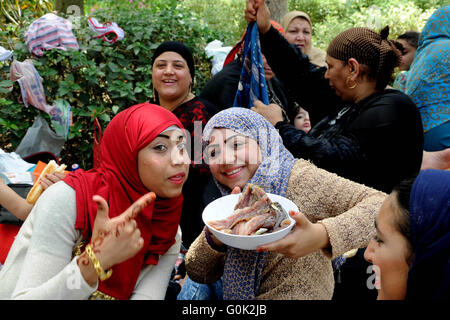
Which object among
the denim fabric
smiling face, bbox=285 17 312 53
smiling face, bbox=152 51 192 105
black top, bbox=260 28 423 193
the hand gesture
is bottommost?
the denim fabric

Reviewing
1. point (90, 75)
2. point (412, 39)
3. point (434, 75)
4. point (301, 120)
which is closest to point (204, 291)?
point (301, 120)

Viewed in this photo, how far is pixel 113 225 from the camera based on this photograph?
146 cm

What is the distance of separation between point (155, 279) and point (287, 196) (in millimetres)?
850

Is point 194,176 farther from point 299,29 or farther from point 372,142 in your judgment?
point 299,29

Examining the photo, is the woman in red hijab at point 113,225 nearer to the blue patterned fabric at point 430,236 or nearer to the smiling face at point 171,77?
the blue patterned fabric at point 430,236

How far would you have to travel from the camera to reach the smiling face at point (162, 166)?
75.2 inches

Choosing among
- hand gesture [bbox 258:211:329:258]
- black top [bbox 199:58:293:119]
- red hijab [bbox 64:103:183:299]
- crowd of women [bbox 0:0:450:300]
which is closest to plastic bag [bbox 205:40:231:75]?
black top [bbox 199:58:293:119]

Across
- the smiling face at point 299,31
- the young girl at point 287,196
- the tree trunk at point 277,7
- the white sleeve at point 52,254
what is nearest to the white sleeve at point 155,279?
the young girl at point 287,196

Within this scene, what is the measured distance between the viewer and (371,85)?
267 centimetres

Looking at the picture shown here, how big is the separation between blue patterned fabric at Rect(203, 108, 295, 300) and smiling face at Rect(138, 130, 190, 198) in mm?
363

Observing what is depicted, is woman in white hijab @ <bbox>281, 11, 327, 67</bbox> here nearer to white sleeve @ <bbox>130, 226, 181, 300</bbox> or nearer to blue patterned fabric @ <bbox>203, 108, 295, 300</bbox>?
blue patterned fabric @ <bbox>203, 108, 295, 300</bbox>

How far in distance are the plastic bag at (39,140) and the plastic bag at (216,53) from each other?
2.44m

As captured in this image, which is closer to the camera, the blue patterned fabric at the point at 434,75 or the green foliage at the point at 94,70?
the blue patterned fabric at the point at 434,75

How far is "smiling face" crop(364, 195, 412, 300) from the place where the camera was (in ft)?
4.86
